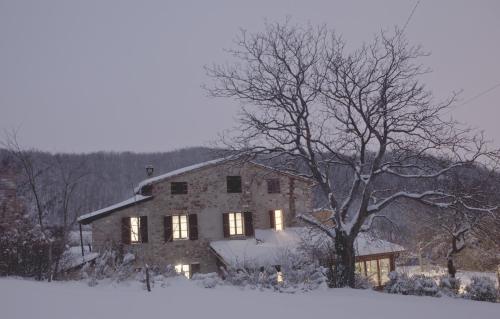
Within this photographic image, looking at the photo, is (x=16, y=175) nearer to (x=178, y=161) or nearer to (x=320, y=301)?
(x=320, y=301)

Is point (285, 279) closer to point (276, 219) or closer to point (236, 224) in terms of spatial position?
point (236, 224)

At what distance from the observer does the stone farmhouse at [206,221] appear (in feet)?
64.4

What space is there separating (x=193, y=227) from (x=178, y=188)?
7.53ft

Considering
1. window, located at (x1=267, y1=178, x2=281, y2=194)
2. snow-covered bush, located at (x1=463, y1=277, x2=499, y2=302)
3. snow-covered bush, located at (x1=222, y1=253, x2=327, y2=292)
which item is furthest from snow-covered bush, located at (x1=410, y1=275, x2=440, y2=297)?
window, located at (x1=267, y1=178, x2=281, y2=194)

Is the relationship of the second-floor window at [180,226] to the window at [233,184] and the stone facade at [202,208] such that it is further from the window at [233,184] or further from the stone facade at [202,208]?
the window at [233,184]

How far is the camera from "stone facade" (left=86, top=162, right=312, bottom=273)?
19.8 metres

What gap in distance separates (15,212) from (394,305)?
36.7 feet

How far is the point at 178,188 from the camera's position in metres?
21.0

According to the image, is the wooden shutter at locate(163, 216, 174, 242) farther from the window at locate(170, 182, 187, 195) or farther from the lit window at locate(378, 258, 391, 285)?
the lit window at locate(378, 258, 391, 285)

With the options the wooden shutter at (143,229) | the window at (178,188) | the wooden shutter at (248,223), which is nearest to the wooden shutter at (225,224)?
the wooden shutter at (248,223)

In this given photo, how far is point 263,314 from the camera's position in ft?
16.4

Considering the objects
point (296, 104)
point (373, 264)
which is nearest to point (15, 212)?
point (296, 104)

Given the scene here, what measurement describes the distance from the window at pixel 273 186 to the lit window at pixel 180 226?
5192 millimetres

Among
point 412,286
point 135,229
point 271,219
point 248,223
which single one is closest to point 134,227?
point 135,229
